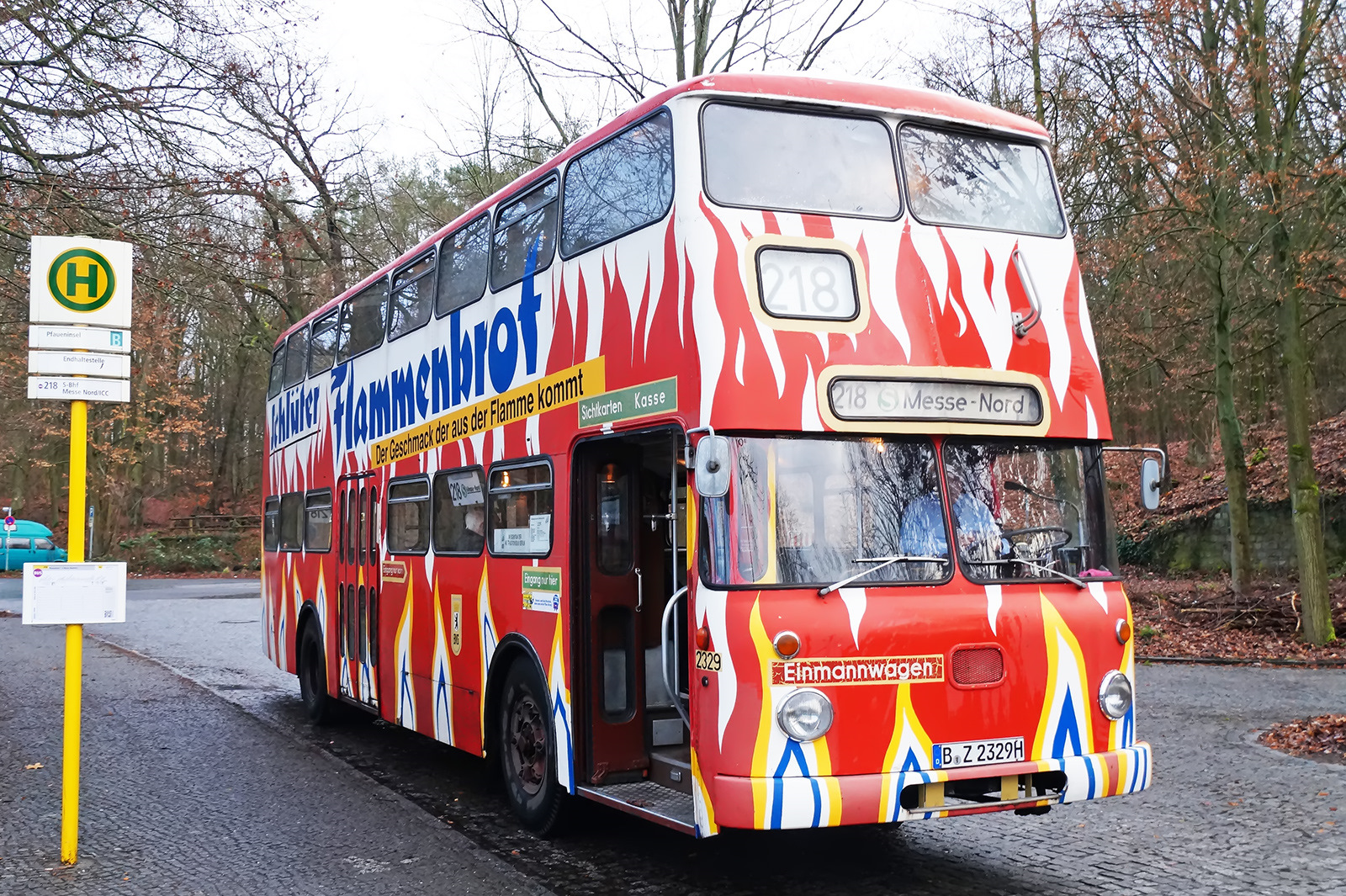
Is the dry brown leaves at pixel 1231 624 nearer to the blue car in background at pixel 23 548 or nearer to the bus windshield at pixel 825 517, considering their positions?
the bus windshield at pixel 825 517

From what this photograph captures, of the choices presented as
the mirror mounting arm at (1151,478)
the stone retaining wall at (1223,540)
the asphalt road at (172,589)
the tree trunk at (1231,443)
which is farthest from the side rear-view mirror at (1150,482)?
the asphalt road at (172,589)

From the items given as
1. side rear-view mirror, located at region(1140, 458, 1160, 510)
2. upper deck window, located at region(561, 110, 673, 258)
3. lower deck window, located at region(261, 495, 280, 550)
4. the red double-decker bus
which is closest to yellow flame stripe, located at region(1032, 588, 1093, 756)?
the red double-decker bus

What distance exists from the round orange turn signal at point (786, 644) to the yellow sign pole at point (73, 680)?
403cm

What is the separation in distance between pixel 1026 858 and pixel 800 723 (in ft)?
7.39

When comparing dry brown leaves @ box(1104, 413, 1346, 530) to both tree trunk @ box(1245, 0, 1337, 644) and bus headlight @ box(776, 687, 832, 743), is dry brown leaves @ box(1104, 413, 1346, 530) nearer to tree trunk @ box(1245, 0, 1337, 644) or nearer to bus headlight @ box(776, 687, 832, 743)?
tree trunk @ box(1245, 0, 1337, 644)

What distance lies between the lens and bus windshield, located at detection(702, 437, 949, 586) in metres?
6.14

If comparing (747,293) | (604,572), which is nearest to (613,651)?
(604,572)

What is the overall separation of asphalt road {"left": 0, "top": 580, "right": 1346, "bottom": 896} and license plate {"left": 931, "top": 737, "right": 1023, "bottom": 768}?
2.84 feet

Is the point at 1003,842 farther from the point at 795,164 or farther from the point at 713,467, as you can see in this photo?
the point at 795,164

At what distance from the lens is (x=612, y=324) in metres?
7.36

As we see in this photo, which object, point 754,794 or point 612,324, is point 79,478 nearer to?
point 612,324

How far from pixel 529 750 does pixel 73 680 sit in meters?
2.76

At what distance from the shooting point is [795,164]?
265 inches

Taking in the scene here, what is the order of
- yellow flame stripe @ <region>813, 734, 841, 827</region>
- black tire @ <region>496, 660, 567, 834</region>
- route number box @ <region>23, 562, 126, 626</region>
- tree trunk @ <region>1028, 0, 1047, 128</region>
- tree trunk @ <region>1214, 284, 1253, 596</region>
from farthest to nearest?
tree trunk @ <region>1214, 284, 1253, 596</region>
tree trunk @ <region>1028, 0, 1047, 128</region>
black tire @ <region>496, 660, 567, 834</region>
route number box @ <region>23, 562, 126, 626</region>
yellow flame stripe @ <region>813, 734, 841, 827</region>
